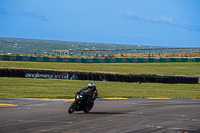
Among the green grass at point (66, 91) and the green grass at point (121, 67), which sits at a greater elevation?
the green grass at point (121, 67)

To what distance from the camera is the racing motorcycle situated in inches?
475

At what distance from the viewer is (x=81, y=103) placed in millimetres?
12281

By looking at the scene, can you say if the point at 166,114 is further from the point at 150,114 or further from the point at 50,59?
the point at 50,59

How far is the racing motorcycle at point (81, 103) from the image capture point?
39.6ft

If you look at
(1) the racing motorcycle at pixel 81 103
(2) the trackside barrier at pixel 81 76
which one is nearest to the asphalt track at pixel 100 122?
(1) the racing motorcycle at pixel 81 103

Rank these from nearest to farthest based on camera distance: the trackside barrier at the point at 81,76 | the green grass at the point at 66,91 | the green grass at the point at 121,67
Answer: the green grass at the point at 66,91
the trackside barrier at the point at 81,76
the green grass at the point at 121,67

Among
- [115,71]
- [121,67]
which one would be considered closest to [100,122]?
[115,71]

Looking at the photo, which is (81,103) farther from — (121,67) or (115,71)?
(121,67)

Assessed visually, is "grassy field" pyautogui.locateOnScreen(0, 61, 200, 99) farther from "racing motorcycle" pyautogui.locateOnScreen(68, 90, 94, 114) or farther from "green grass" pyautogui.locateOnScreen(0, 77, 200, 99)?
"racing motorcycle" pyautogui.locateOnScreen(68, 90, 94, 114)

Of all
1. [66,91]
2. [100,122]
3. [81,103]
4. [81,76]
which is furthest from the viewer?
[81,76]

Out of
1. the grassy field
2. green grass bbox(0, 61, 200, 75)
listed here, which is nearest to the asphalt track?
the grassy field

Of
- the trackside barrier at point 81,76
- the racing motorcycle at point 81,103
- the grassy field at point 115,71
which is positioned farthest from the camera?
the trackside barrier at point 81,76

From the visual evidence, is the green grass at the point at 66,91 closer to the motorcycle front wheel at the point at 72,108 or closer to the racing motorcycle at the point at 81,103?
the racing motorcycle at the point at 81,103

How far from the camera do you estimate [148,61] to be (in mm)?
50344
